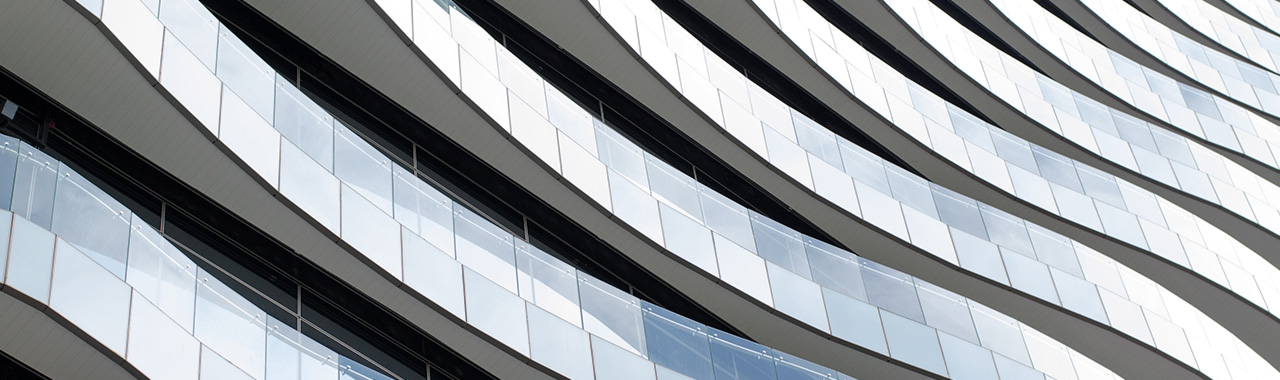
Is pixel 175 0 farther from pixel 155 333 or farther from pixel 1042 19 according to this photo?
pixel 1042 19

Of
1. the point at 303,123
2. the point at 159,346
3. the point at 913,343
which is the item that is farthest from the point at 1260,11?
the point at 159,346

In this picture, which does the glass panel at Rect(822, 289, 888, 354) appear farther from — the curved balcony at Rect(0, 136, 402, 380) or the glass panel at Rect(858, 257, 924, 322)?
the curved balcony at Rect(0, 136, 402, 380)

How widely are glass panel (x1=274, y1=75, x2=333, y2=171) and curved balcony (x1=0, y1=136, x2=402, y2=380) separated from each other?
276cm

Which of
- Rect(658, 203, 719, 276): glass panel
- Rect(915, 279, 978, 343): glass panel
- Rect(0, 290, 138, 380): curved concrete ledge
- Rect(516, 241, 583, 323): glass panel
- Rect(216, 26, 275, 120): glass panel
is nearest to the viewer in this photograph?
Rect(0, 290, 138, 380): curved concrete ledge

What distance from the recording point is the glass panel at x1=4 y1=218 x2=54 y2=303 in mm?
10539

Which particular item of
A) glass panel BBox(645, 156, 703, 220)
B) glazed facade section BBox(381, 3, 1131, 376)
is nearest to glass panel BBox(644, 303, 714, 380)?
glazed facade section BBox(381, 3, 1131, 376)

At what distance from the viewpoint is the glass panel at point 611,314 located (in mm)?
17078

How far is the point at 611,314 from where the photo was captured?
1720 cm

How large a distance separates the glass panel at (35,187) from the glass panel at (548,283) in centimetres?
659

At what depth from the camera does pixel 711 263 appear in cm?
1920

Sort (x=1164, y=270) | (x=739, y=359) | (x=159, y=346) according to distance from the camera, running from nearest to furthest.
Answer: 1. (x=159, y=346)
2. (x=739, y=359)
3. (x=1164, y=270)

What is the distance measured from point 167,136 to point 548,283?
5355 millimetres

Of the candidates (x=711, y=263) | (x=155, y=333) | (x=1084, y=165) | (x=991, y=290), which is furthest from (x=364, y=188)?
(x=1084, y=165)

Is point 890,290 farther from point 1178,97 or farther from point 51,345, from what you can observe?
point 1178,97
